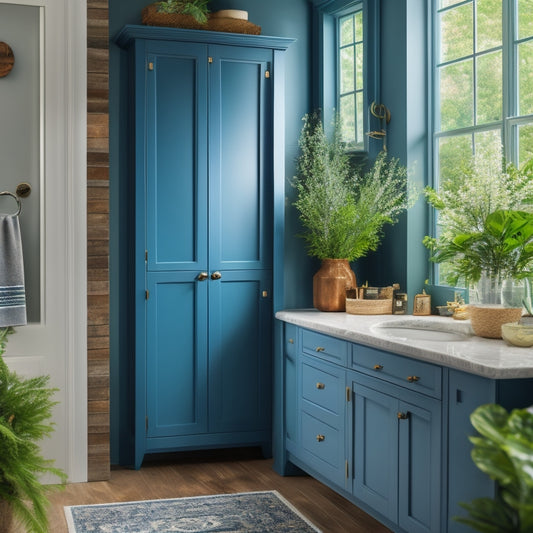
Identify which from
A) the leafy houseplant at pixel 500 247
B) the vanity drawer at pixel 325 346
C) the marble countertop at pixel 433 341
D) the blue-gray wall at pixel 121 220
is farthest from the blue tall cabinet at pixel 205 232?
the leafy houseplant at pixel 500 247

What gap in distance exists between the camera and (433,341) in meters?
3.35

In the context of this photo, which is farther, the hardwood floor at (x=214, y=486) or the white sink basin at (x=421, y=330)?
the hardwood floor at (x=214, y=486)

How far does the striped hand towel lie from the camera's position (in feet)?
13.4

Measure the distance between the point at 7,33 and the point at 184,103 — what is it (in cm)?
94

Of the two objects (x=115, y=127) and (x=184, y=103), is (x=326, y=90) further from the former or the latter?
(x=115, y=127)

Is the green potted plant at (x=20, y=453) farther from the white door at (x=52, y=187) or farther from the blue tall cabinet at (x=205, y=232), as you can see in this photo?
the blue tall cabinet at (x=205, y=232)

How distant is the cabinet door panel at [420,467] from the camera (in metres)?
2.92

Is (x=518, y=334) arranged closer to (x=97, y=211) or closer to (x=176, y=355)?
(x=176, y=355)

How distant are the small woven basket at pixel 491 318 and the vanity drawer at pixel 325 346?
603 mm

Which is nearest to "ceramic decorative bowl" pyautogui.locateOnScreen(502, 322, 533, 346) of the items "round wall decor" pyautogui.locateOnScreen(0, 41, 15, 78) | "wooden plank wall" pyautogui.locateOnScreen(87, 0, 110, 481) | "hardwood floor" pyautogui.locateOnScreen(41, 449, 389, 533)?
"hardwood floor" pyautogui.locateOnScreen(41, 449, 389, 533)

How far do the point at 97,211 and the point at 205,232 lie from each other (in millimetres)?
573

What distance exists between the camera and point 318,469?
3.95 meters

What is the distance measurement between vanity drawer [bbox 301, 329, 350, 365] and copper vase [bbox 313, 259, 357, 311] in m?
0.31

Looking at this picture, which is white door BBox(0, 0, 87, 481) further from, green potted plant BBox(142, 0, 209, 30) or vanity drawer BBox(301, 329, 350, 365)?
vanity drawer BBox(301, 329, 350, 365)
